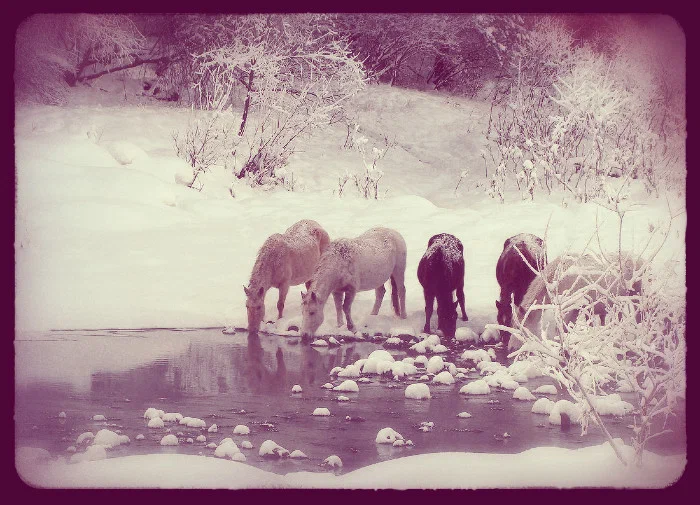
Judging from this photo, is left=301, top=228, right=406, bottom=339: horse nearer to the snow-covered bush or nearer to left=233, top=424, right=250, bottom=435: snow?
left=233, top=424, right=250, bottom=435: snow

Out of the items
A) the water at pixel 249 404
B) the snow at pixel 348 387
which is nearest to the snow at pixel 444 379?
the water at pixel 249 404

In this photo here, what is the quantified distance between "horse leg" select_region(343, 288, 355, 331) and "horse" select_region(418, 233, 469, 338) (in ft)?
1.99

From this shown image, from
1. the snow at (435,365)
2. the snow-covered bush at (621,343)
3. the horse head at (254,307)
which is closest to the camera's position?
the snow-covered bush at (621,343)

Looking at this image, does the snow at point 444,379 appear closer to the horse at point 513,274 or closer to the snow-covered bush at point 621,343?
the horse at point 513,274

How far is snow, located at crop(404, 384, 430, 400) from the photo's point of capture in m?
6.70

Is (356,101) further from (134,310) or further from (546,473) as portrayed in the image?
(546,473)

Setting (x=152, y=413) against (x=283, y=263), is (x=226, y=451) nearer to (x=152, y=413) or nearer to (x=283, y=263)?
(x=152, y=413)

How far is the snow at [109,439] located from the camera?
5873mm

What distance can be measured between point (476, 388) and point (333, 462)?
5.00 ft

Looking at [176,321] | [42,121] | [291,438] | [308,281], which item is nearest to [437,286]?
[308,281]

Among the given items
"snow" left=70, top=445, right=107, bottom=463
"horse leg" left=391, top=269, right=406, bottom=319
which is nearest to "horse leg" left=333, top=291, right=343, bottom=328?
"horse leg" left=391, top=269, right=406, bottom=319

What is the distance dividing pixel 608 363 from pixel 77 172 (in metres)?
5.13

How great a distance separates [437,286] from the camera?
28.2 ft

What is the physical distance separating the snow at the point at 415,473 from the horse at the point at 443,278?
2589 millimetres
